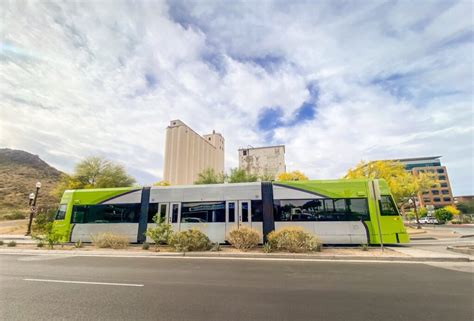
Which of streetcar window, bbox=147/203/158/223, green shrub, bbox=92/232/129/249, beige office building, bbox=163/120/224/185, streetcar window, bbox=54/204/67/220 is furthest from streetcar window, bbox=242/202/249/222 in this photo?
beige office building, bbox=163/120/224/185

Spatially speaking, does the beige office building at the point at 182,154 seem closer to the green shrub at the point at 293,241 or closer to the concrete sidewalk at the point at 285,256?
the concrete sidewalk at the point at 285,256

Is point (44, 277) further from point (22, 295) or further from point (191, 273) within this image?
point (191, 273)

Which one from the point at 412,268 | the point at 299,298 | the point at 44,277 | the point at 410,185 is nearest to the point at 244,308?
the point at 299,298

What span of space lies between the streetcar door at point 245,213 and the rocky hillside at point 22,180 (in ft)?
121

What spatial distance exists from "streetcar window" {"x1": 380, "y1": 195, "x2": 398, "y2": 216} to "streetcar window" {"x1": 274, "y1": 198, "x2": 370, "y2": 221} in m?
0.80

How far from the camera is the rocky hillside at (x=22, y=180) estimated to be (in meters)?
47.1

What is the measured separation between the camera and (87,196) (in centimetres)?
1528

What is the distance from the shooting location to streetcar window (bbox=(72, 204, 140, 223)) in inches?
567

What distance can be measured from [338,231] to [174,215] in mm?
9306

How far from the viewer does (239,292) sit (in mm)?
5418

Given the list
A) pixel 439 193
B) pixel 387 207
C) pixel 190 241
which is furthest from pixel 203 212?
pixel 439 193

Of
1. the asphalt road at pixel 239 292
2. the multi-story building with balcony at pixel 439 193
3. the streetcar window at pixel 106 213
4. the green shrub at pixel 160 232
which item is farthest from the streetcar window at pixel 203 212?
the multi-story building with balcony at pixel 439 193

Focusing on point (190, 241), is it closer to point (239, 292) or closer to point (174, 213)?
point (174, 213)

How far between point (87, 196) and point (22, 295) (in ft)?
36.6
